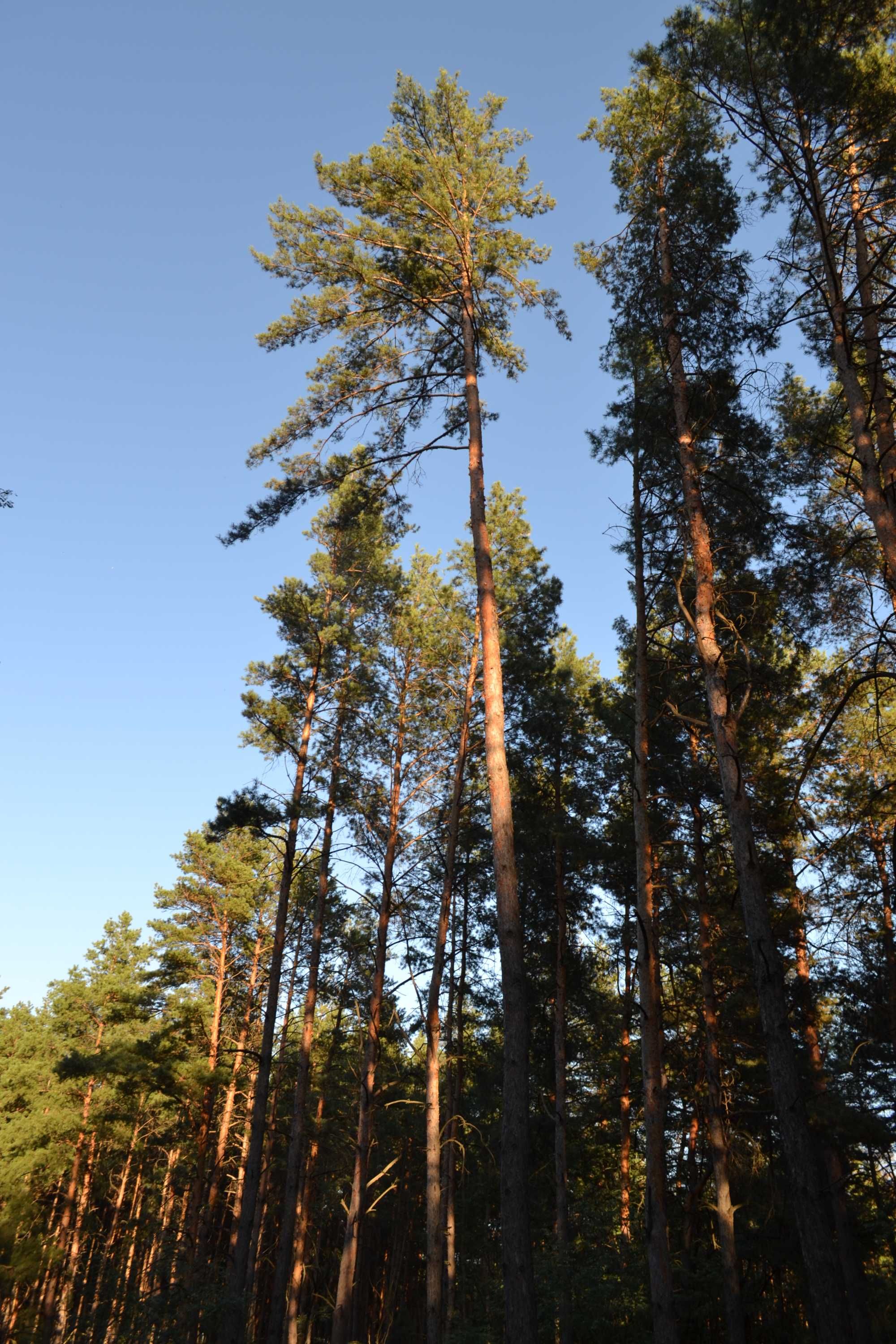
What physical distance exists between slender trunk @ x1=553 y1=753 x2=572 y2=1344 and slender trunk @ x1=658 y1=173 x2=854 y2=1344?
6.82m

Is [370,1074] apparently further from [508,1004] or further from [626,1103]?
[508,1004]

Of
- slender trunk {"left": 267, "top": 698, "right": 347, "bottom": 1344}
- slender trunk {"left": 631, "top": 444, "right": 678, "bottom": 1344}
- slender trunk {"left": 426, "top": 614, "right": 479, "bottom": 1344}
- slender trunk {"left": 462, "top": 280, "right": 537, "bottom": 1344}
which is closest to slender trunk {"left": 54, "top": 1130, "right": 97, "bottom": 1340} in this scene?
slender trunk {"left": 267, "top": 698, "right": 347, "bottom": 1344}

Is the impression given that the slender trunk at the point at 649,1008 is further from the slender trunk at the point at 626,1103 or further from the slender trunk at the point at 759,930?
the slender trunk at the point at 626,1103

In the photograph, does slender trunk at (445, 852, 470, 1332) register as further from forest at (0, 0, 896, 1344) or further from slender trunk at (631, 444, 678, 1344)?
slender trunk at (631, 444, 678, 1344)

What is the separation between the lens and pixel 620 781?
1568 cm

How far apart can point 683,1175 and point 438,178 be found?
1976 cm

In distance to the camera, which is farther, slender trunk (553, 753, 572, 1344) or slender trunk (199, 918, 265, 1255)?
slender trunk (199, 918, 265, 1255)

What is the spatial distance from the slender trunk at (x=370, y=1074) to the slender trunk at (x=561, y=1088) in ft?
11.0

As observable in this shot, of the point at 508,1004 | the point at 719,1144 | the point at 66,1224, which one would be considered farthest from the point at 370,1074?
the point at 66,1224

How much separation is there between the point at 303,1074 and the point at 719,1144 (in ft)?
26.1

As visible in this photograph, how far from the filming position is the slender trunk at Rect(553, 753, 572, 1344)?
508 inches

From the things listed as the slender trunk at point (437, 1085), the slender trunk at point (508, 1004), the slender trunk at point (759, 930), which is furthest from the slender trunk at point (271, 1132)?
the slender trunk at point (759, 930)

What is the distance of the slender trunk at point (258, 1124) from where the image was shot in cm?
1199

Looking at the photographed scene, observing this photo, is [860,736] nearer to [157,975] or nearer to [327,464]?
[327,464]
